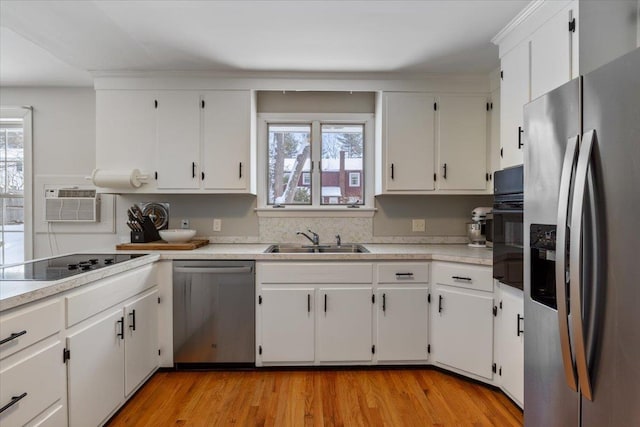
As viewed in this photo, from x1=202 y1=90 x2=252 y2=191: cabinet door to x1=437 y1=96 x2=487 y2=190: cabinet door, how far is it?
1619mm

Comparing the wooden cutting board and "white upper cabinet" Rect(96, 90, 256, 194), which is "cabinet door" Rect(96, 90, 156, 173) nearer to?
"white upper cabinet" Rect(96, 90, 256, 194)

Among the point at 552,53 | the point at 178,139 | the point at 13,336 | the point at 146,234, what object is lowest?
the point at 13,336

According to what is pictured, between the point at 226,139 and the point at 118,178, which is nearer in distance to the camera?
the point at 118,178

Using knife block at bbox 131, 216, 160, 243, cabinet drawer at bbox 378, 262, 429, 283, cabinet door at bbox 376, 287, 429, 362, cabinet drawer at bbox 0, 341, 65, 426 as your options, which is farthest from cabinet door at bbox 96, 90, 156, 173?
cabinet door at bbox 376, 287, 429, 362

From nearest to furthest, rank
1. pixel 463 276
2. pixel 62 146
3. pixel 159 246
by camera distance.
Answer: pixel 463 276, pixel 159 246, pixel 62 146

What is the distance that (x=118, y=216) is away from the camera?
3104 millimetres

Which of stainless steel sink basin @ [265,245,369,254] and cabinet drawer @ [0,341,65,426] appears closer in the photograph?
cabinet drawer @ [0,341,65,426]

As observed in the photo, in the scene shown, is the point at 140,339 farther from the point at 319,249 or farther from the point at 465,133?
the point at 465,133

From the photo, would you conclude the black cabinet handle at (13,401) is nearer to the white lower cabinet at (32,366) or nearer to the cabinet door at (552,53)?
the white lower cabinet at (32,366)

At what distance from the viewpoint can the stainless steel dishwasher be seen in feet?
8.05

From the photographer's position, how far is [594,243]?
3.32ft

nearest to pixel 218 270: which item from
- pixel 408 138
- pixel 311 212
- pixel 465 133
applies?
pixel 311 212

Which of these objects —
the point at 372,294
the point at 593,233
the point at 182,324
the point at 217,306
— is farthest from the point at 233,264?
the point at 593,233

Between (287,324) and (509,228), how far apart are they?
1.60 metres
